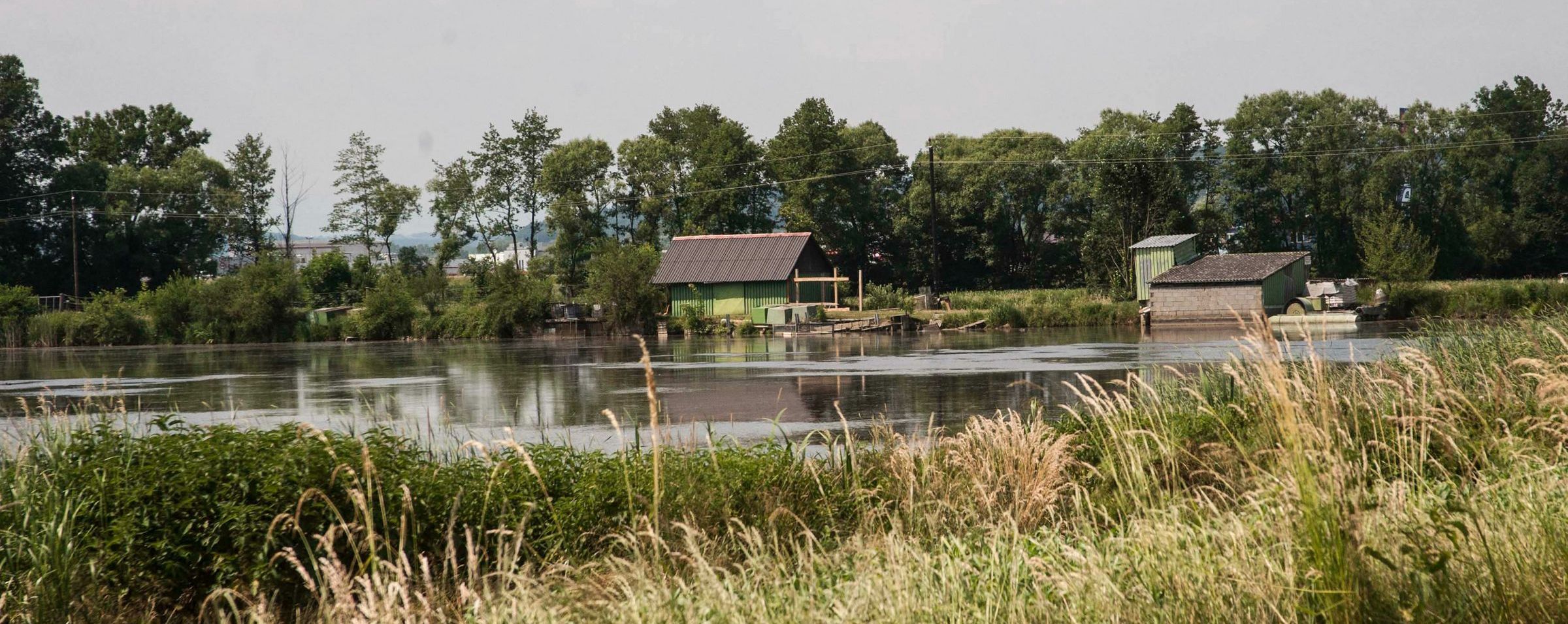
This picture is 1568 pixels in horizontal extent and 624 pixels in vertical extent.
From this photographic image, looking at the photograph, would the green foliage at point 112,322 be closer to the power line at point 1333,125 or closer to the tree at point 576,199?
the tree at point 576,199

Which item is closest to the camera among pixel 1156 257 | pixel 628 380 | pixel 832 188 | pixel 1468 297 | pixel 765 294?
pixel 628 380

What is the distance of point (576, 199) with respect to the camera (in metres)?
68.9

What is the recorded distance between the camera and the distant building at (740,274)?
53.4 metres

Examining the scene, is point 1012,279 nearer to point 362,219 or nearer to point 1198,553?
point 362,219

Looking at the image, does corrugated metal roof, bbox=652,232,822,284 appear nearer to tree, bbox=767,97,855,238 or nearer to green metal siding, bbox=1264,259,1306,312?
tree, bbox=767,97,855,238

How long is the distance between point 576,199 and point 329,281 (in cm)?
1445

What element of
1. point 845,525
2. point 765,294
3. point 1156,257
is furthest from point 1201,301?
point 845,525

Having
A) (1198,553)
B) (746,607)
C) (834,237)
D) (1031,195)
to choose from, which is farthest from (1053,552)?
(1031,195)

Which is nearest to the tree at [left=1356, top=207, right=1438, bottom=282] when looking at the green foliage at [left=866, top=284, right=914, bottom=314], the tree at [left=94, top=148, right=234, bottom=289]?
the green foliage at [left=866, top=284, right=914, bottom=314]

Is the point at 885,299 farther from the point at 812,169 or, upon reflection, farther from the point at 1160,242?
the point at 812,169

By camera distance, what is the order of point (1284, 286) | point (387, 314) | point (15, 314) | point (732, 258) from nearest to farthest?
point (1284, 286)
point (15, 314)
point (387, 314)
point (732, 258)

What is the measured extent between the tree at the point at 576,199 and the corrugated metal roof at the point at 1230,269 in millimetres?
33265

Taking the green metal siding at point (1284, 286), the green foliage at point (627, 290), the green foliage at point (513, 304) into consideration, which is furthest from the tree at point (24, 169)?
the green metal siding at point (1284, 286)

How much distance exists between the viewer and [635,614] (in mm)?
4234
